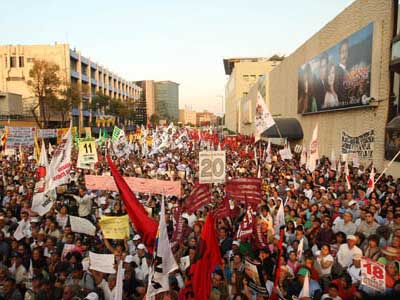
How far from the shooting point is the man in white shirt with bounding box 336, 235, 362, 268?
511cm

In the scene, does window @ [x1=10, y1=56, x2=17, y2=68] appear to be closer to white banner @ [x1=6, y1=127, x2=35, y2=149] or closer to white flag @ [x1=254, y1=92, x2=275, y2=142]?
white banner @ [x1=6, y1=127, x2=35, y2=149]

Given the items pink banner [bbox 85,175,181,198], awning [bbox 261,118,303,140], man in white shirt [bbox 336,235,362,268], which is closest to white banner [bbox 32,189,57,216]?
pink banner [bbox 85,175,181,198]

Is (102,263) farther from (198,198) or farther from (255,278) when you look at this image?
(198,198)

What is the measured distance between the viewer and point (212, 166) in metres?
7.54

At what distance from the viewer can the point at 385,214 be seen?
7.24 m

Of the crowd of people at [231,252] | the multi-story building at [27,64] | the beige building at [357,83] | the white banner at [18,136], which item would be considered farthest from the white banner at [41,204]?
the multi-story building at [27,64]

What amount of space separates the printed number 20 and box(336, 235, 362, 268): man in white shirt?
305 centimetres

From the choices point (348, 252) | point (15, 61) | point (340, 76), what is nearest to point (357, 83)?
→ point (340, 76)

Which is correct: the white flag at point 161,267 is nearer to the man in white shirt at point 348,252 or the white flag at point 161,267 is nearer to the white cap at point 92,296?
the white cap at point 92,296

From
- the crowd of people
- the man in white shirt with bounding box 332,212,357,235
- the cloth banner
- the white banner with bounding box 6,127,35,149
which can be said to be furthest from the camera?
the white banner with bounding box 6,127,35,149

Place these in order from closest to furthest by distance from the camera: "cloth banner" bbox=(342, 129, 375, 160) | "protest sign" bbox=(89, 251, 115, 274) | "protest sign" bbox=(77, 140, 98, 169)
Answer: "protest sign" bbox=(89, 251, 115, 274) → "protest sign" bbox=(77, 140, 98, 169) → "cloth banner" bbox=(342, 129, 375, 160)

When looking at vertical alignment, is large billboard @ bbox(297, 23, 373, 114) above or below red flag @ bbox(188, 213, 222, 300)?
above

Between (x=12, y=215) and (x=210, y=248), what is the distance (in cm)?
542

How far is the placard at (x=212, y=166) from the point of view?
745 centimetres
